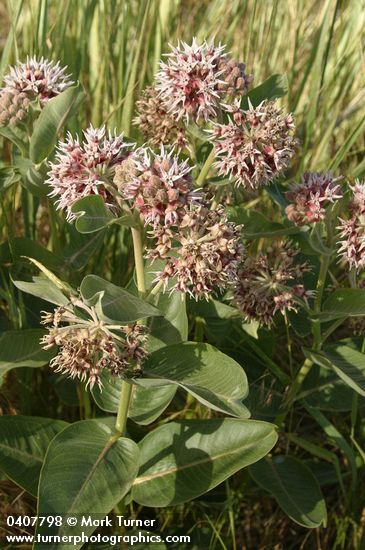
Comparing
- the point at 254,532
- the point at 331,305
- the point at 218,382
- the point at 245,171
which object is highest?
the point at 245,171

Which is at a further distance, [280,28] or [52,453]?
[280,28]

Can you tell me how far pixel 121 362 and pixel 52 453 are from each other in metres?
0.34

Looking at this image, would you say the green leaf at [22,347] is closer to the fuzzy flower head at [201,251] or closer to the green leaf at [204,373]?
the green leaf at [204,373]

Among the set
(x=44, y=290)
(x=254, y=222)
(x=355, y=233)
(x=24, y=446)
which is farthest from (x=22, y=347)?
(x=355, y=233)

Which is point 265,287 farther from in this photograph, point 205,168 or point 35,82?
point 35,82

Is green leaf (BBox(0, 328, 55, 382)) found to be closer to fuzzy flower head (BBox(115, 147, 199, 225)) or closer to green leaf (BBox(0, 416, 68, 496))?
green leaf (BBox(0, 416, 68, 496))

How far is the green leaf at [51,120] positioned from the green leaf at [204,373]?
0.71m

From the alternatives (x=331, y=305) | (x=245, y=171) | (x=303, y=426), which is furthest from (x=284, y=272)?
(x=303, y=426)

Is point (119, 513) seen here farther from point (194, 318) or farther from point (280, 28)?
point (280, 28)

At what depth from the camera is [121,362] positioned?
177 centimetres

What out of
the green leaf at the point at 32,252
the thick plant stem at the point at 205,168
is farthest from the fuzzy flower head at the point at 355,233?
the green leaf at the point at 32,252

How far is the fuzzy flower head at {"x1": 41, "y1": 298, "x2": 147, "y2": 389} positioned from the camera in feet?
5.67

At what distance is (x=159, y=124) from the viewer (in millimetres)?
2209

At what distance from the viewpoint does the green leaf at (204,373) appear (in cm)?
179
